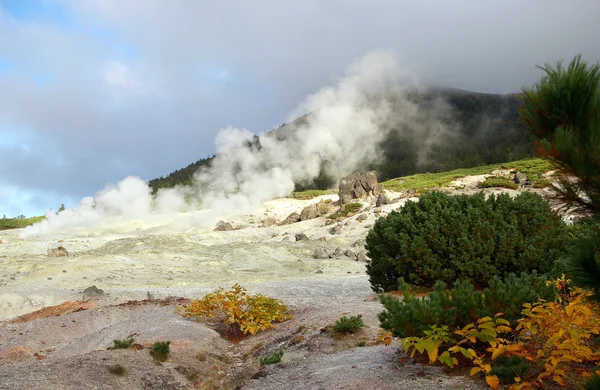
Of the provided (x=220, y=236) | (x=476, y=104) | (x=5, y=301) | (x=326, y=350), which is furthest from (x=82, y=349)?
(x=476, y=104)

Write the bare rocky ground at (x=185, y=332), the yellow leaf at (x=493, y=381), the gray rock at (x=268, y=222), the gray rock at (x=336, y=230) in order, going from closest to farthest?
1. the yellow leaf at (x=493, y=381)
2. the bare rocky ground at (x=185, y=332)
3. the gray rock at (x=336, y=230)
4. the gray rock at (x=268, y=222)

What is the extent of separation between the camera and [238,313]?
386 inches

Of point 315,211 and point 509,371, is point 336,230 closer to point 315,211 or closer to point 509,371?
point 315,211

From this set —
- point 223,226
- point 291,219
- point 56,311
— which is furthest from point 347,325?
point 291,219

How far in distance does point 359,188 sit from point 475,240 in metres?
41.7

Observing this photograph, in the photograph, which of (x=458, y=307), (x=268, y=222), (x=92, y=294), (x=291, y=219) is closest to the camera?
(x=458, y=307)

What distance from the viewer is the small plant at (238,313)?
9.62m

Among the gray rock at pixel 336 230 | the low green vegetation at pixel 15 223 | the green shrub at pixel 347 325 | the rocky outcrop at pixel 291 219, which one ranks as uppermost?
the low green vegetation at pixel 15 223

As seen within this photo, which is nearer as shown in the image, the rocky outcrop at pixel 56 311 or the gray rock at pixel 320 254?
the rocky outcrop at pixel 56 311

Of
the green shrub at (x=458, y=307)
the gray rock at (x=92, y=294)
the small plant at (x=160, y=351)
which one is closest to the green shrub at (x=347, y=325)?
the green shrub at (x=458, y=307)

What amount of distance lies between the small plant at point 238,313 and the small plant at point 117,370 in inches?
131

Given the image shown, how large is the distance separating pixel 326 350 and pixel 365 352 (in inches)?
32.0

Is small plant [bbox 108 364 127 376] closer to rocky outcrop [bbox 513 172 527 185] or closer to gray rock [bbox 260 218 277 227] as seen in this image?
gray rock [bbox 260 218 277 227]

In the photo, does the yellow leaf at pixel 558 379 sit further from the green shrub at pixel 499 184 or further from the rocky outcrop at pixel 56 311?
the green shrub at pixel 499 184
